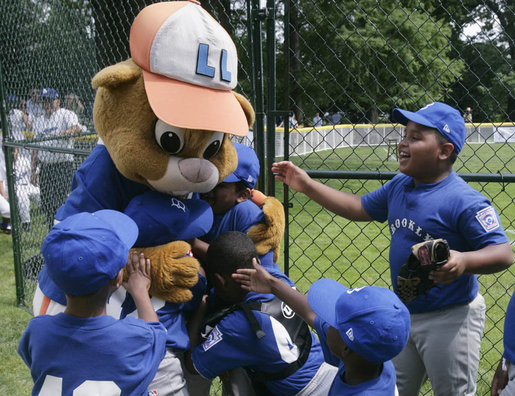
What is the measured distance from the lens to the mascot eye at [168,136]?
82.7 inches

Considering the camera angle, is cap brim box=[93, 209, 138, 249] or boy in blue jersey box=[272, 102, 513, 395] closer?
cap brim box=[93, 209, 138, 249]

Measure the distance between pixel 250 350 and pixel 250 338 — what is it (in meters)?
0.06

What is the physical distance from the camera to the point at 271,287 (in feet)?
7.05

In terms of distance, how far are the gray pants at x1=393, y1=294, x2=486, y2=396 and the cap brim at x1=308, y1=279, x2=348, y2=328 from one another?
54 centimetres

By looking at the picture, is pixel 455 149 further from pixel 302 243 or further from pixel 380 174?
pixel 302 243

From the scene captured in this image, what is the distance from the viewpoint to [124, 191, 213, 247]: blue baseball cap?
2.14m

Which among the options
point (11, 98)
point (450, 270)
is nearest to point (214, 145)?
point (450, 270)

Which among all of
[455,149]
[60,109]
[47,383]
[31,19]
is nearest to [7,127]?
[60,109]

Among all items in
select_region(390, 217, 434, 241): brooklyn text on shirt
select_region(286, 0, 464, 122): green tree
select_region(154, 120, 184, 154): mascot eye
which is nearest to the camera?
select_region(154, 120, 184, 154): mascot eye

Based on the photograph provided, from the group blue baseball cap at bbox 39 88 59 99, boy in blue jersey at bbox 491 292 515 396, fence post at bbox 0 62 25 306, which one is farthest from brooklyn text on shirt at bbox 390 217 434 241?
fence post at bbox 0 62 25 306

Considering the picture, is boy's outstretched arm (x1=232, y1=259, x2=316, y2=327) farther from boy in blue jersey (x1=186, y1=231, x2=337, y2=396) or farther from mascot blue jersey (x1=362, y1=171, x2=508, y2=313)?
mascot blue jersey (x1=362, y1=171, x2=508, y2=313)

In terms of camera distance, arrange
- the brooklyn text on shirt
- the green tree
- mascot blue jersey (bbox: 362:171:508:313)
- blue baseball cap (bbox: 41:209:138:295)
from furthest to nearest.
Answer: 1. the green tree
2. the brooklyn text on shirt
3. mascot blue jersey (bbox: 362:171:508:313)
4. blue baseball cap (bbox: 41:209:138:295)

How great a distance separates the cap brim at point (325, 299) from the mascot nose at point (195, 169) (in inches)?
25.6

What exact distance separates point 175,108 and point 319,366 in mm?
1297
